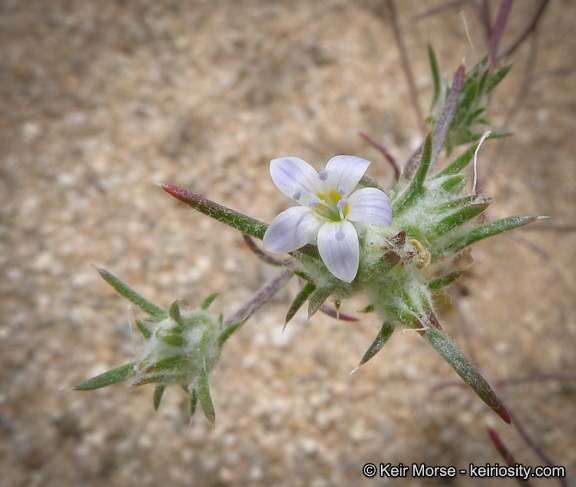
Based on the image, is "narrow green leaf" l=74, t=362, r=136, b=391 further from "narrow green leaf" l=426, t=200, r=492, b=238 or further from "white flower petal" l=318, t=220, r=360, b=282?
"narrow green leaf" l=426, t=200, r=492, b=238

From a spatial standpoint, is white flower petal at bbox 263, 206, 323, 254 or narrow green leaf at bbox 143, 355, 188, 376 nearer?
white flower petal at bbox 263, 206, 323, 254

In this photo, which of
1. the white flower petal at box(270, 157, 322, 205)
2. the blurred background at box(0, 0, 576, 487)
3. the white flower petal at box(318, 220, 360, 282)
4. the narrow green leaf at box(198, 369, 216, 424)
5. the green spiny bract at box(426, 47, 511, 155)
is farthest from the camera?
the blurred background at box(0, 0, 576, 487)

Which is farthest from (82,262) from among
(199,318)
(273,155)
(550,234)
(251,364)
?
(550,234)

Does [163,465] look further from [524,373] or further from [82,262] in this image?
[524,373]

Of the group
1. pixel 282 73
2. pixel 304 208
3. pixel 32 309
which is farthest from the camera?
pixel 282 73

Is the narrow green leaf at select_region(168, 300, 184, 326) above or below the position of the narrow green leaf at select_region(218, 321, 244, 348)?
above

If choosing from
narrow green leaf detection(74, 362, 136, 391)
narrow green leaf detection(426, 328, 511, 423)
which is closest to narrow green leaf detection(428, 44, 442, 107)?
narrow green leaf detection(426, 328, 511, 423)

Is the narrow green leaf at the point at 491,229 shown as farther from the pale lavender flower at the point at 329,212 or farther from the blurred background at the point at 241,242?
the blurred background at the point at 241,242
